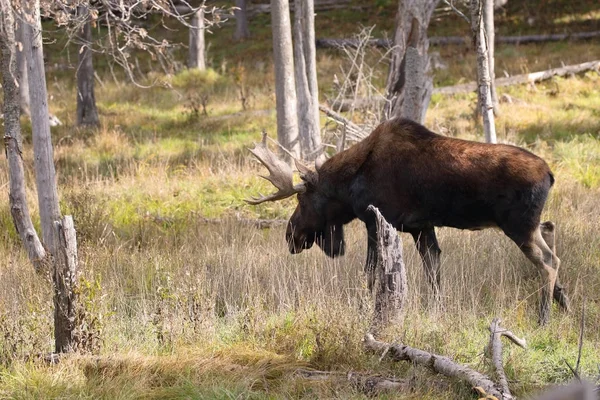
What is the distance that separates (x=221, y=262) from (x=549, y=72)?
47.5ft

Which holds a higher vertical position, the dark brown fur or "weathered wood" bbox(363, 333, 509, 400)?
the dark brown fur

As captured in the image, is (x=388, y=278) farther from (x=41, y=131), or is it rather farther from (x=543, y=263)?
(x=41, y=131)

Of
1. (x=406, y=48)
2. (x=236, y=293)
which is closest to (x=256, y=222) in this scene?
(x=236, y=293)

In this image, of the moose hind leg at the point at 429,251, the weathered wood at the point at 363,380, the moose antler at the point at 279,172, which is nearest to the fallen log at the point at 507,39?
the moose antler at the point at 279,172

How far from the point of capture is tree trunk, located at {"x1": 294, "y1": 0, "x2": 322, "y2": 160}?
44.7 feet

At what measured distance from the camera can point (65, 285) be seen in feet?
20.3

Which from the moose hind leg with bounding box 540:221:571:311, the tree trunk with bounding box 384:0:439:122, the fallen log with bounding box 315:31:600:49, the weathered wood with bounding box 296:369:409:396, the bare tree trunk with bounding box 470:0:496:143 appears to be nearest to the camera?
the weathered wood with bounding box 296:369:409:396

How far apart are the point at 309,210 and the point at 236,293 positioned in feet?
3.68

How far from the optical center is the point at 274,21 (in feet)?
43.0

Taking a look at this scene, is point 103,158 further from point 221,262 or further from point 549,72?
point 549,72

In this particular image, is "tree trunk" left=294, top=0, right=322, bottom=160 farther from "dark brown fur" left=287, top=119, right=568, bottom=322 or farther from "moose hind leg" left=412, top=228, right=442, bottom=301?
"moose hind leg" left=412, top=228, right=442, bottom=301

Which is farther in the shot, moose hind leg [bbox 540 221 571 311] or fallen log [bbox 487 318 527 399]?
moose hind leg [bbox 540 221 571 311]

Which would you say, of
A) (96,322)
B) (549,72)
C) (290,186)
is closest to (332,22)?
(549,72)

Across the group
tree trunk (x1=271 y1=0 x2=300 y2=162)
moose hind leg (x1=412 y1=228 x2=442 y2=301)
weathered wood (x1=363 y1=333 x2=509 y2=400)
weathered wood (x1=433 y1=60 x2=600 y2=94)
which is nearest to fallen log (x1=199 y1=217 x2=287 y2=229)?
tree trunk (x1=271 y1=0 x2=300 y2=162)
